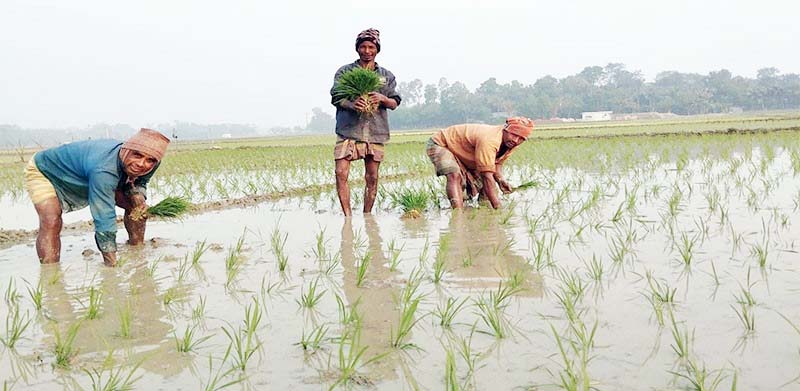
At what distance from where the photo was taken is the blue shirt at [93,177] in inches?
124

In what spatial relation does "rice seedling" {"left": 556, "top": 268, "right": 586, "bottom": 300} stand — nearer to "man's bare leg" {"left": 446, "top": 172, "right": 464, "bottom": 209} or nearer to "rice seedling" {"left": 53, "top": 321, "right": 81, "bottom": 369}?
"rice seedling" {"left": 53, "top": 321, "right": 81, "bottom": 369}

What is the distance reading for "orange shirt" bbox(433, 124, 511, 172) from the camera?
15.1ft

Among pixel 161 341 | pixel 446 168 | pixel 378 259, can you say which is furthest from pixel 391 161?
pixel 161 341

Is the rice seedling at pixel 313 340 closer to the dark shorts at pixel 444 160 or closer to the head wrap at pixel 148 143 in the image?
the head wrap at pixel 148 143

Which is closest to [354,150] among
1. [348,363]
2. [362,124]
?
[362,124]

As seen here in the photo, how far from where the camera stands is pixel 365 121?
189 inches

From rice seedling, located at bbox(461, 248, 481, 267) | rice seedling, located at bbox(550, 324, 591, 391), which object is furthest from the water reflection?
rice seedling, located at bbox(461, 248, 481, 267)

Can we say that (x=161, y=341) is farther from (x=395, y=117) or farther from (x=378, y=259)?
(x=395, y=117)

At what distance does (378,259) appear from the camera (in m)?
3.19

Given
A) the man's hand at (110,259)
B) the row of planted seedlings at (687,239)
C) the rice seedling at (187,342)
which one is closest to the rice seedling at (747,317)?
the row of planted seedlings at (687,239)

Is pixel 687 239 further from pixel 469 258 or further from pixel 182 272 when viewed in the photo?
pixel 182 272

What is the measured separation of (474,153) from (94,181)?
111 inches

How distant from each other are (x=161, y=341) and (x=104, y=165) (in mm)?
1523

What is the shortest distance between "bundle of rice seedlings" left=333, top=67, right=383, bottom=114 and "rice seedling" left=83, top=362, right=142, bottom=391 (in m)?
3.11
